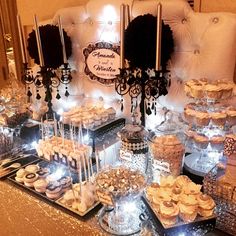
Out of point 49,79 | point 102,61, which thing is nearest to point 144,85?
point 102,61

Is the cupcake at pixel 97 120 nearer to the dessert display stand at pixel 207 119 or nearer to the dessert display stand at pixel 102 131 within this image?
the dessert display stand at pixel 102 131

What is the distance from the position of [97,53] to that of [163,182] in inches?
34.6

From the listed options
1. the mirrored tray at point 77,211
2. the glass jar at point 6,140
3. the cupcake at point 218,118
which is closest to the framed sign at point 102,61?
the glass jar at point 6,140

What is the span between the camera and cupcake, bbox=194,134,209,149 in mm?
1162

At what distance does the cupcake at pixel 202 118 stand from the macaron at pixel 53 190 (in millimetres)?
578

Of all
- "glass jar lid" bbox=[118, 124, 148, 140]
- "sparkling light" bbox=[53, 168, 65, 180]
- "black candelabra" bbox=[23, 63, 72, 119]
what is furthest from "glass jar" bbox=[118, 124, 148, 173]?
"black candelabra" bbox=[23, 63, 72, 119]

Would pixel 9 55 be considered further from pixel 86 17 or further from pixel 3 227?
pixel 3 227

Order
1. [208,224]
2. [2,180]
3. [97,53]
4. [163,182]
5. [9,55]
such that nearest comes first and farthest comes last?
1. [208,224]
2. [163,182]
3. [2,180]
4. [97,53]
5. [9,55]

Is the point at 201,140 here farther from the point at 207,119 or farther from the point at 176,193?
the point at 176,193

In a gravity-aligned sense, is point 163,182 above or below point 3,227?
above

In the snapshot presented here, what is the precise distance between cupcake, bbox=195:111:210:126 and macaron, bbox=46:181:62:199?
0.58m

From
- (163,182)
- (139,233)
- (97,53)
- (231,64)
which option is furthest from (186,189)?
(97,53)

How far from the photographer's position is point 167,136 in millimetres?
1221

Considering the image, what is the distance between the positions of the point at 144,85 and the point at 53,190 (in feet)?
2.00
